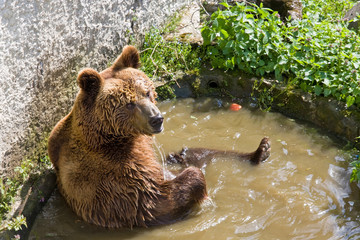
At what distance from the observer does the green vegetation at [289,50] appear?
545 cm

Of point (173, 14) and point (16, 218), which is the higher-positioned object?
point (173, 14)

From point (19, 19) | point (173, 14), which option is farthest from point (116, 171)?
point (173, 14)

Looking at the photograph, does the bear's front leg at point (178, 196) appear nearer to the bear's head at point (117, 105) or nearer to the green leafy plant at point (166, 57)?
the bear's head at point (117, 105)

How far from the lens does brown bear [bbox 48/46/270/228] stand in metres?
3.86

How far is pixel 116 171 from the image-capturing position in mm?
4090

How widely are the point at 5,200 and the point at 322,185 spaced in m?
3.09

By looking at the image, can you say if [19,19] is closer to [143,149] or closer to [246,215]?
[143,149]

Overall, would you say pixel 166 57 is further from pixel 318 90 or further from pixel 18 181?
pixel 18 181

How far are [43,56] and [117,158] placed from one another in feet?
4.32

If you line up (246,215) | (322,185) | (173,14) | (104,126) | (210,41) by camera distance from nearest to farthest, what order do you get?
(104,126) → (246,215) → (322,185) → (210,41) → (173,14)

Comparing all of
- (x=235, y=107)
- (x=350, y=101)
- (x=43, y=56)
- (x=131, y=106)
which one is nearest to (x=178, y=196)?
(x=131, y=106)

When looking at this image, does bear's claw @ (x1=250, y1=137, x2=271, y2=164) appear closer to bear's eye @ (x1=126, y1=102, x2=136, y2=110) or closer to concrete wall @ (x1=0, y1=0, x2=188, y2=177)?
bear's eye @ (x1=126, y1=102, x2=136, y2=110)

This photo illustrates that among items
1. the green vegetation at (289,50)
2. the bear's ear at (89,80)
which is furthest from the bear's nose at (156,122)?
the green vegetation at (289,50)

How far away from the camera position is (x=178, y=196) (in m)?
4.19
